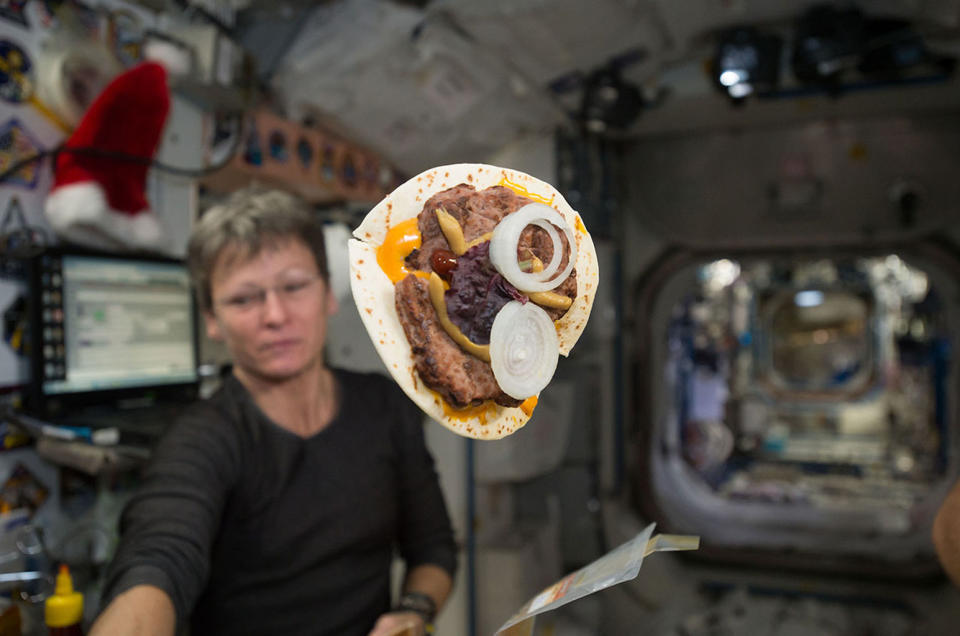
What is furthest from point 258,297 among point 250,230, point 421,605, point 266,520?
point 421,605

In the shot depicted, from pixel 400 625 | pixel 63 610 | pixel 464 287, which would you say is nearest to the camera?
pixel 464 287

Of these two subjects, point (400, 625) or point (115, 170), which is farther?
point (115, 170)

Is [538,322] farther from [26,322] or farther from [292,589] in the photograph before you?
[26,322]

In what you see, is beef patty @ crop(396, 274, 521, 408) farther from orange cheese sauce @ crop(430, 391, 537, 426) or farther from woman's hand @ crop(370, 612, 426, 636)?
woman's hand @ crop(370, 612, 426, 636)

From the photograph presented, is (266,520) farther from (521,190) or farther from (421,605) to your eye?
(521,190)

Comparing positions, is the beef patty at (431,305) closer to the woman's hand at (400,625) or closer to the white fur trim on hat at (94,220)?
the woman's hand at (400,625)

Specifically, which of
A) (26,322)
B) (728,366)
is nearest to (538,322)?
(26,322)
